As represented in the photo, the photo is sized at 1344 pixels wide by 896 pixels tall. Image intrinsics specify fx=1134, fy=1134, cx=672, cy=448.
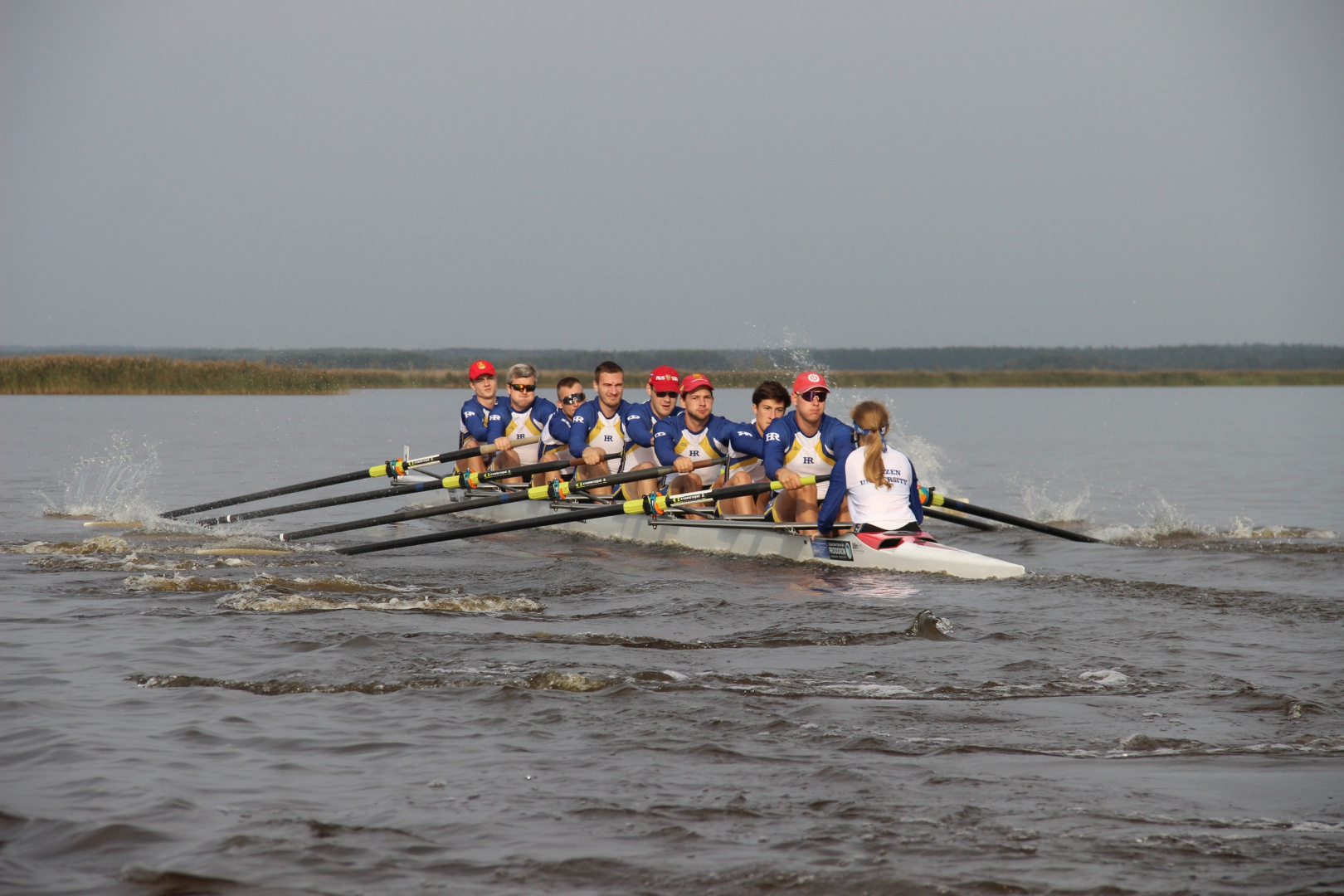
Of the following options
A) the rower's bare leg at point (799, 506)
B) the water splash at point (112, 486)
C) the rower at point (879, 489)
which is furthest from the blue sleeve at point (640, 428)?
the water splash at point (112, 486)

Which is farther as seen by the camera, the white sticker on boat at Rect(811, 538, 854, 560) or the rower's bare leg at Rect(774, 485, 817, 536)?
the rower's bare leg at Rect(774, 485, 817, 536)

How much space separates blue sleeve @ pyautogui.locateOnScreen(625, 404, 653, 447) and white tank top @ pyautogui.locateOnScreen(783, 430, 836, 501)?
232cm

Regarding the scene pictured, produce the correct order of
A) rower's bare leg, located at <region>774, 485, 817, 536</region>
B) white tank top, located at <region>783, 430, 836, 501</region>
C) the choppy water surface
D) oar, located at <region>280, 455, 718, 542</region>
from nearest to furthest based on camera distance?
the choppy water surface
white tank top, located at <region>783, 430, 836, 501</region>
rower's bare leg, located at <region>774, 485, 817, 536</region>
oar, located at <region>280, 455, 718, 542</region>

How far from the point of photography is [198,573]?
9.23 m

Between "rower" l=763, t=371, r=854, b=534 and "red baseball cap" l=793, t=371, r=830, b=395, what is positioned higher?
"red baseball cap" l=793, t=371, r=830, b=395

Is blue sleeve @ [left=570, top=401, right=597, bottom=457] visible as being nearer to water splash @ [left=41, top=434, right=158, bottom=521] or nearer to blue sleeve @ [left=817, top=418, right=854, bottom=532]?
blue sleeve @ [left=817, top=418, right=854, bottom=532]

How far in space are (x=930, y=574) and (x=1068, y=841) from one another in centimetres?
514

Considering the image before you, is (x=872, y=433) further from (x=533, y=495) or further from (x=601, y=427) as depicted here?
(x=601, y=427)

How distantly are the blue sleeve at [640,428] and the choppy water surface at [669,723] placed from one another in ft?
4.35

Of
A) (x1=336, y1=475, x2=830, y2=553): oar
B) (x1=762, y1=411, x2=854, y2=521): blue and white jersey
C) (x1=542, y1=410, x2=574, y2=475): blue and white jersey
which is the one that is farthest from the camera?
(x1=542, y1=410, x2=574, y2=475): blue and white jersey

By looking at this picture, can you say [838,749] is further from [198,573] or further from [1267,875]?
[198,573]

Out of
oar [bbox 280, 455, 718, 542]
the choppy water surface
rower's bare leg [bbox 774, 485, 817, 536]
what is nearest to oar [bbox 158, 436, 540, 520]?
oar [bbox 280, 455, 718, 542]

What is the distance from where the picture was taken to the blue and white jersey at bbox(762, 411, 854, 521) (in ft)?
30.6

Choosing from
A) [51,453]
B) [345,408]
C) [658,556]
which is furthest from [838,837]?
[345,408]
